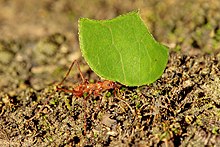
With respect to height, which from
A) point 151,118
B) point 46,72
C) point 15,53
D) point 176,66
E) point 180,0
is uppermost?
point 180,0

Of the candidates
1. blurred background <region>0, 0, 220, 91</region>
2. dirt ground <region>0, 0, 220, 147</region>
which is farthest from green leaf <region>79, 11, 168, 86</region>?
blurred background <region>0, 0, 220, 91</region>

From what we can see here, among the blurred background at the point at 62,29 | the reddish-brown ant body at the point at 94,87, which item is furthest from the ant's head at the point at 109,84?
the blurred background at the point at 62,29

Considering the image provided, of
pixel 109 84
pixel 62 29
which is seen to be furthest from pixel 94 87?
pixel 62 29

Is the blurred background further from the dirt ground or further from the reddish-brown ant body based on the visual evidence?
the reddish-brown ant body

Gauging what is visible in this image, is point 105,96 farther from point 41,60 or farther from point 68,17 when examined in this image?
point 68,17

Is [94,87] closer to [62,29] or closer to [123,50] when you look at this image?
[123,50]

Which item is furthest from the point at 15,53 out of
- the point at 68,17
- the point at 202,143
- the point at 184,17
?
the point at 202,143

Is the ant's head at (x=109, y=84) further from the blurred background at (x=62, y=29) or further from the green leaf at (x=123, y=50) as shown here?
the blurred background at (x=62, y=29)
